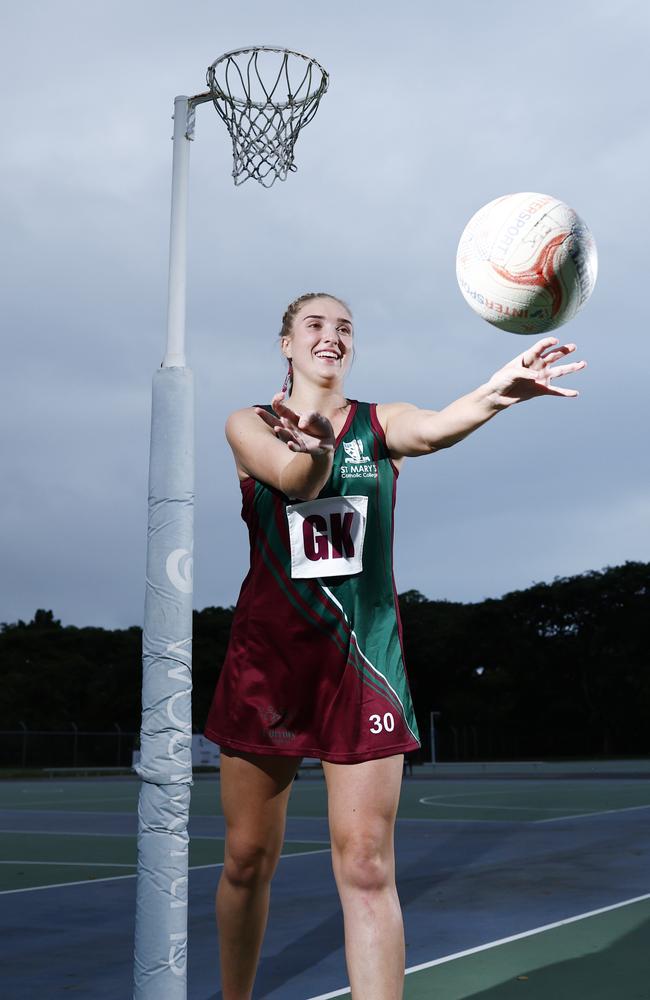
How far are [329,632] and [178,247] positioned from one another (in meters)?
1.62

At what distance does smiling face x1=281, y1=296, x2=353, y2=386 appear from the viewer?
13.3 ft

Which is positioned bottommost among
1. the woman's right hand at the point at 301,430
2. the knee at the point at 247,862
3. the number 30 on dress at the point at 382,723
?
the knee at the point at 247,862

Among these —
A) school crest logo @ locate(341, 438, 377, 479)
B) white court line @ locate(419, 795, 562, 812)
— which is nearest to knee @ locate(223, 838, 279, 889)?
school crest logo @ locate(341, 438, 377, 479)

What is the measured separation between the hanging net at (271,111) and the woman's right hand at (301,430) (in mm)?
3385

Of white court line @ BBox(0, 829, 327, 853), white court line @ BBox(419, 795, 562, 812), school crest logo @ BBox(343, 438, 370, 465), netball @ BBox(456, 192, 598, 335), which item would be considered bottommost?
white court line @ BBox(0, 829, 327, 853)

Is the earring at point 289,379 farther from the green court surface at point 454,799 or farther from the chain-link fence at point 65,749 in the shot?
the chain-link fence at point 65,749

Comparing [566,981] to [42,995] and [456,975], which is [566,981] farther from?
[42,995]

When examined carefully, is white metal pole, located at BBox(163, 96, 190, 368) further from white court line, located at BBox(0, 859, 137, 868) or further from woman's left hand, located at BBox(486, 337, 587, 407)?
white court line, located at BBox(0, 859, 137, 868)

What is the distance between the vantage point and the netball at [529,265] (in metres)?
4.04

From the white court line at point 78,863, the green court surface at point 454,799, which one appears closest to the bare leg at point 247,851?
the white court line at point 78,863

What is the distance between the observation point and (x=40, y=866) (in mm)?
10430

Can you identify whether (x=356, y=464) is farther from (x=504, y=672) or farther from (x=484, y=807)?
(x=504, y=672)

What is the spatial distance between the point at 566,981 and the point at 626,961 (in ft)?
1.93

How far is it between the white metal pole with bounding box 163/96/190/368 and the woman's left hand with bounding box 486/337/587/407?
1282 millimetres
